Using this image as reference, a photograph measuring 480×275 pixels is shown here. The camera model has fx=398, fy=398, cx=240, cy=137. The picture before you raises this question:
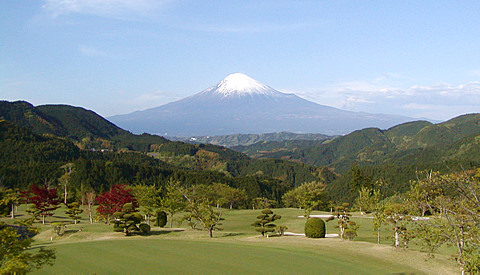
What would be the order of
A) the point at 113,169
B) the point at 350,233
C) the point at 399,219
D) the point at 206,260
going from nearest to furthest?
the point at 399,219 < the point at 206,260 < the point at 350,233 < the point at 113,169

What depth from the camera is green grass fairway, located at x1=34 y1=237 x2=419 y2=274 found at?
17.9 m

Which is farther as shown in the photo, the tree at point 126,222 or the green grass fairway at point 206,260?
the tree at point 126,222

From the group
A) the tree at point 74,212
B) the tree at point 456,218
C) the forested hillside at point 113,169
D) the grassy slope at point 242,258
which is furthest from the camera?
the forested hillside at point 113,169

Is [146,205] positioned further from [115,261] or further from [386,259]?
[386,259]

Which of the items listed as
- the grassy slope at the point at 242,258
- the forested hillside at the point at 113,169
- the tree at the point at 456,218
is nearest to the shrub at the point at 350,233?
the grassy slope at the point at 242,258

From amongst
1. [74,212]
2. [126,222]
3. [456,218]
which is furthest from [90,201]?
[456,218]

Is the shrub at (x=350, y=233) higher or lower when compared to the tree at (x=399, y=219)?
lower

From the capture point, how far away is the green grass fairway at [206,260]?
1789 centimetres

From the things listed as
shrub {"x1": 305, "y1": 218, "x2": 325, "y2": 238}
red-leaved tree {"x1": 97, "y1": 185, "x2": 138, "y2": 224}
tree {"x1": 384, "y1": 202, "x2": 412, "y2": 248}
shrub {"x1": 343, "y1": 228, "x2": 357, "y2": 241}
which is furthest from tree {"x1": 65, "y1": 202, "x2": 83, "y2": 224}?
tree {"x1": 384, "y1": 202, "x2": 412, "y2": 248}

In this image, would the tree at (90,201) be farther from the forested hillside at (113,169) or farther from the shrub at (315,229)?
the shrub at (315,229)

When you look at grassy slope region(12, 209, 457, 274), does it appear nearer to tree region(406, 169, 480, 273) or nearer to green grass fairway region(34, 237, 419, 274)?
green grass fairway region(34, 237, 419, 274)

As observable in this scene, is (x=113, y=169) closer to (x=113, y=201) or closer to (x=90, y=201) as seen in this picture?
(x=90, y=201)

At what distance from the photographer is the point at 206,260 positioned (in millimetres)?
19562

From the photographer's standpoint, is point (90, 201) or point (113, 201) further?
point (90, 201)
